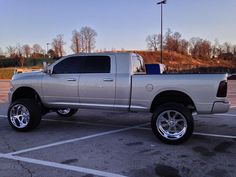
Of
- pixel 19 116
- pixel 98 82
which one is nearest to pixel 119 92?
pixel 98 82

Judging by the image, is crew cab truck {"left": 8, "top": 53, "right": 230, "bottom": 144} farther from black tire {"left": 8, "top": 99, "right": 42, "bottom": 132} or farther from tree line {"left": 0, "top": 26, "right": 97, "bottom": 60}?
tree line {"left": 0, "top": 26, "right": 97, "bottom": 60}

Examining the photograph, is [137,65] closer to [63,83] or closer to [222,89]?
[63,83]

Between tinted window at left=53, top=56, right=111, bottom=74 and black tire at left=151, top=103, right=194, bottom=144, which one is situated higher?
tinted window at left=53, top=56, right=111, bottom=74

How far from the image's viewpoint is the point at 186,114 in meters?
6.16

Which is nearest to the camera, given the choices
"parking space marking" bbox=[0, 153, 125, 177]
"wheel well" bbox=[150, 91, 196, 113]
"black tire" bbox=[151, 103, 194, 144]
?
"parking space marking" bbox=[0, 153, 125, 177]

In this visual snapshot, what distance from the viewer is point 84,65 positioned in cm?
743

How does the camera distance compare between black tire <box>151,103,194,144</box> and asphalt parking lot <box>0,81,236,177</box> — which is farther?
black tire <box>151,103,194,144</box>

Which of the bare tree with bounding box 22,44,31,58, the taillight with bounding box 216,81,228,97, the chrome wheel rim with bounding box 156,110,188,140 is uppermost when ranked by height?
the bare tree with bounding box 22,44,31,58

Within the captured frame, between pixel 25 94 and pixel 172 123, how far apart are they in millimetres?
3966

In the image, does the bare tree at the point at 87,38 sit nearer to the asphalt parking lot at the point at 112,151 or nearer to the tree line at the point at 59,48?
the tree line at the point at 59,48

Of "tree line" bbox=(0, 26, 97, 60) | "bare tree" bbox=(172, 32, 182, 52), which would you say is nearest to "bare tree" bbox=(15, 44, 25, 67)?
"tree line" bbox=(0, 26, 97, 60)

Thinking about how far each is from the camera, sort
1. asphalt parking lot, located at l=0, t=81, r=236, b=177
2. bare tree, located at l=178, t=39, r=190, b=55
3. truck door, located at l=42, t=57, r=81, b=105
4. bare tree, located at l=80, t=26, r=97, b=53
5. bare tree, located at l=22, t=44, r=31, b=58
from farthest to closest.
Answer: bare tree, located at l=178, t=39, r=190, b=55 < bare tree, located at l=22, t=44, r=31, b=58 < bare tree, located at l=80, t=26, r=97, b=53 < truck door, located at l=42, t=57, r=81, b=105 < asphalt parking lot, located at l=0, t=81, r=236, b=177

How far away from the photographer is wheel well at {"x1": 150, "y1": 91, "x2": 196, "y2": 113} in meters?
6.52

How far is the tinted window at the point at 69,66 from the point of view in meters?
7.46
